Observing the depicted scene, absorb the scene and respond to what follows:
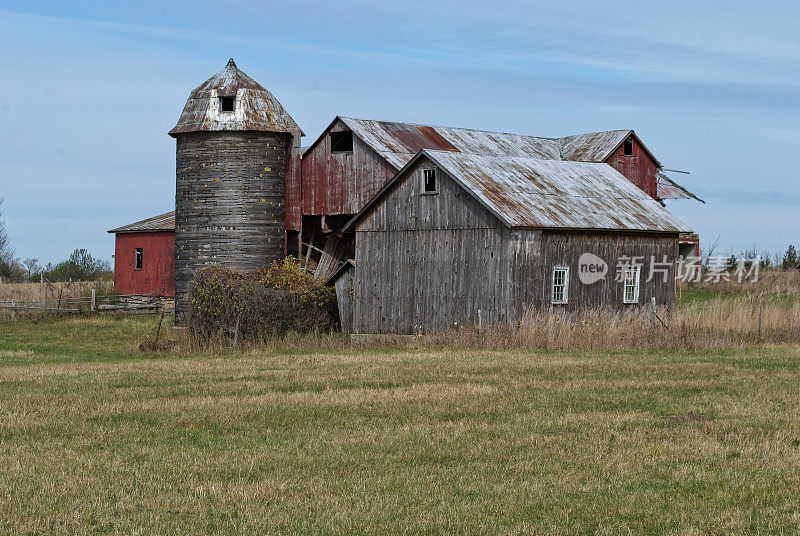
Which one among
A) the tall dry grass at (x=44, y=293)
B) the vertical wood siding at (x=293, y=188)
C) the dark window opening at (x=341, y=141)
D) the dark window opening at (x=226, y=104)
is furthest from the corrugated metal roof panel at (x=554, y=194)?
the tall dry grass at (x=44, y=293)

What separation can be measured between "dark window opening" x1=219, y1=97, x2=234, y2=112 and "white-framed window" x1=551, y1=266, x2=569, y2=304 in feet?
49.0

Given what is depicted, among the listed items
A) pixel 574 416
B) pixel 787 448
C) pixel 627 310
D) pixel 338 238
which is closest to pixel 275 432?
pixel 574 416

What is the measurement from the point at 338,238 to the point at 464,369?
19.8 metres

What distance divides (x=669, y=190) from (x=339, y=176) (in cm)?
1771

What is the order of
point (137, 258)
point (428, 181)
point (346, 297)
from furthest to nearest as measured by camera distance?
point (137, 258)
point (346, 297)
point (428, 181)

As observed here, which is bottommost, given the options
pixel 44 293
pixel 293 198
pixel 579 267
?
pixel 44 293

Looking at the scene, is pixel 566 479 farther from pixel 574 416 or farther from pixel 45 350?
pixel 45 350

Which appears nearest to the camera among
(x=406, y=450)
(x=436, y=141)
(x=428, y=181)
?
(x=406, y=450)

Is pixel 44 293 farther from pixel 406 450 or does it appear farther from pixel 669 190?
pixel 406 450

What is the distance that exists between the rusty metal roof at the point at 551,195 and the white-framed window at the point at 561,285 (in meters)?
1.25

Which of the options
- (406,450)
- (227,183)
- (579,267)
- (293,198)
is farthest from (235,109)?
(406,450)

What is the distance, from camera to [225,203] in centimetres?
3797

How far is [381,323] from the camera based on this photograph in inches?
1237

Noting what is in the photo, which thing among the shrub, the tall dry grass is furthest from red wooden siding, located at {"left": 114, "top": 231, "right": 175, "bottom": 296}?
the shrub
